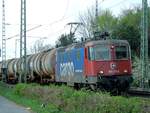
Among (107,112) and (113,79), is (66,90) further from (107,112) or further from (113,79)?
(113,79)

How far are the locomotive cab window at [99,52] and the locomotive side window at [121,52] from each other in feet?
1.81

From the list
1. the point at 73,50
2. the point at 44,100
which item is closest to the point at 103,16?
the point at 73,50

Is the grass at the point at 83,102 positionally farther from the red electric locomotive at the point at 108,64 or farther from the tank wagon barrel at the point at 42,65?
the tank wagon barrel at the point at 42,65

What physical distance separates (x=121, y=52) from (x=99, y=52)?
1.31 meters

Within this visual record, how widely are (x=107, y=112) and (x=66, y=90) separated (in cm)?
583

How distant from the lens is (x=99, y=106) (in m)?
14.3

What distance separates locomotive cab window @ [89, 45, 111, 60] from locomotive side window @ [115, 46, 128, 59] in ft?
1.81

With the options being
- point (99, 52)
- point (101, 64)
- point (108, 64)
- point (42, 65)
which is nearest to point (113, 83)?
point (108, 64)

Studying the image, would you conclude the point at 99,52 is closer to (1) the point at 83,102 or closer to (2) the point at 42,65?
(1) the point at 83,102

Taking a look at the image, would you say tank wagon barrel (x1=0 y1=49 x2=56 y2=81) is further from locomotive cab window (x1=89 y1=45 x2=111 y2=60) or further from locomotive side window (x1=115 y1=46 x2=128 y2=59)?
locomotive side window (x1=115 y1=46 x2=128 y2=59)

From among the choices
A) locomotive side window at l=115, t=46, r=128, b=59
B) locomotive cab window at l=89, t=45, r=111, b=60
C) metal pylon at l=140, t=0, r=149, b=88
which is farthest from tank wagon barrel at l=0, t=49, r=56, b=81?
locomotive side window at l=115, t=46, r=128, b=59

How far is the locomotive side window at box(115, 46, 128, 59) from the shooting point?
27.8 m

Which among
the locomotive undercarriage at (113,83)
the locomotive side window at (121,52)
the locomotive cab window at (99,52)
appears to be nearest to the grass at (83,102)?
the locomotive undercarriage at (113,83)

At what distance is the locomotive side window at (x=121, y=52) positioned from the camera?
2777cm
